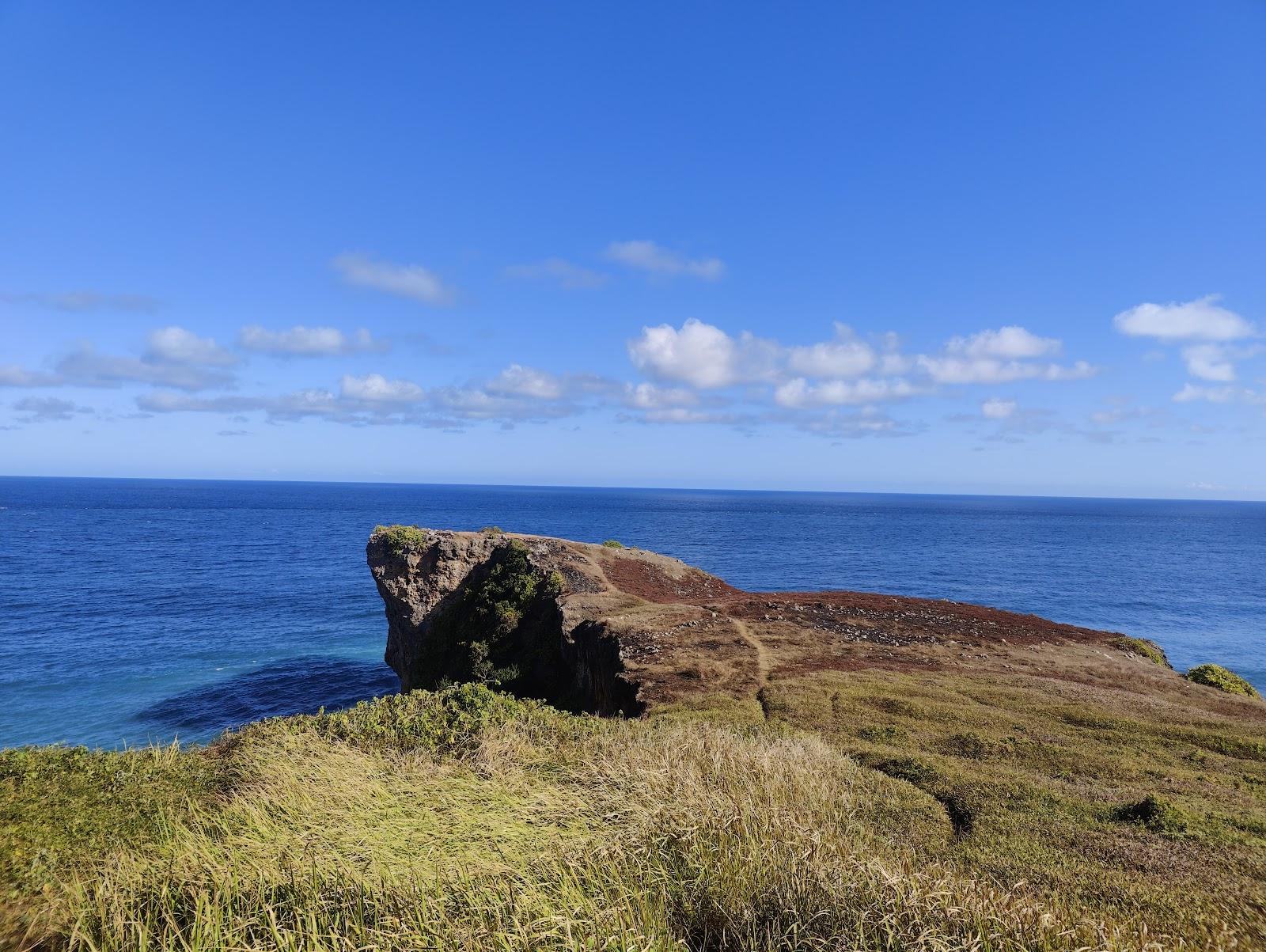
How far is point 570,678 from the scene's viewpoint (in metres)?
25.7

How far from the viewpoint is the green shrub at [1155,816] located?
→ 30.7 ft

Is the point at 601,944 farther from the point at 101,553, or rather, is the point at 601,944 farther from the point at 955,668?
the point at 101,553

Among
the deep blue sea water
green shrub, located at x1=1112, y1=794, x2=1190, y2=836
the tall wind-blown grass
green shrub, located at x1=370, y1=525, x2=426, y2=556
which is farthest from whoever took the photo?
green shrub, located at x1=370, y1=525, x2=426, y2=556

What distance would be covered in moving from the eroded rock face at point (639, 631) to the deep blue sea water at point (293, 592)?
8927 millimetres

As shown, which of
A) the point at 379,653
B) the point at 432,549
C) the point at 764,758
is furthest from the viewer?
the point at 379,653

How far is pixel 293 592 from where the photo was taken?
204 feet

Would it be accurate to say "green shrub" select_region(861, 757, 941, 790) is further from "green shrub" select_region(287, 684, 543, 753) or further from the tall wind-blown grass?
"green shrub" select_region(287, 684, 543, 753)

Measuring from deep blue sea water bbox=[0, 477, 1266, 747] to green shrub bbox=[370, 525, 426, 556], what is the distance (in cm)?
930

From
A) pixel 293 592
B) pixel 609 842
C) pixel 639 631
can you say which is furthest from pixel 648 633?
pixel 293 592

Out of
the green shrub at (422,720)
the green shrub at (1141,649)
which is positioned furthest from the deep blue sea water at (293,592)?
the green shrub at (422,720)

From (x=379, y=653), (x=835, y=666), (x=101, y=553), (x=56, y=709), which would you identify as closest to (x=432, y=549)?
(x=379, y=653)

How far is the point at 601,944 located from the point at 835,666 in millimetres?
17823

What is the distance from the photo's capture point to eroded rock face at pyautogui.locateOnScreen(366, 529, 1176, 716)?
21.8 metres

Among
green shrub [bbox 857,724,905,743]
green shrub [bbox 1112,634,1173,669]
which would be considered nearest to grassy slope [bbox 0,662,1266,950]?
green shrub [bbox 857,724,905,743]
